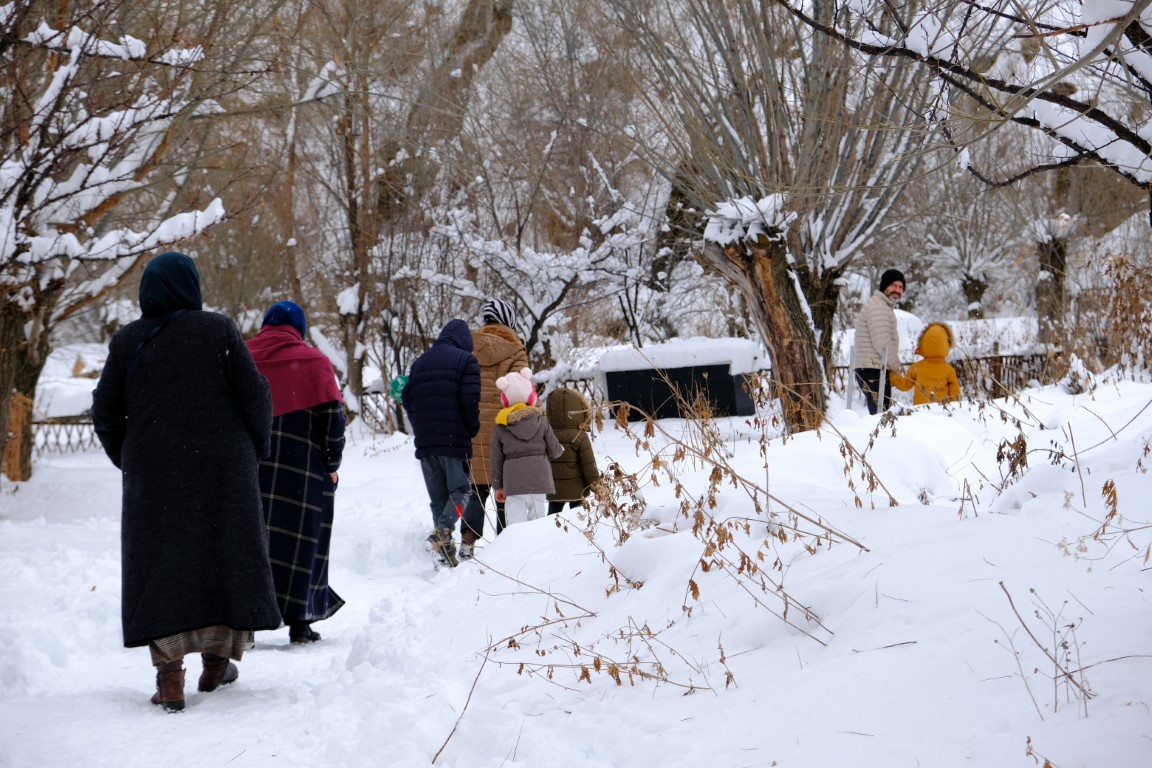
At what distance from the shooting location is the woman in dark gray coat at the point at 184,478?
13.2 ft

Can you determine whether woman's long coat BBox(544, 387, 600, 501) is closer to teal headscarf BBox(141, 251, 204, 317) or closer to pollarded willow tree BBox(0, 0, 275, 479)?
pollarded willow tree BBox(0, 0, 275, 479)

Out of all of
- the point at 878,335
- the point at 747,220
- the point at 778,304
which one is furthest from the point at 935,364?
the point at 747,220

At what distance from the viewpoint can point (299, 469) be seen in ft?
17.6

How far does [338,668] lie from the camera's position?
4477 millimetres

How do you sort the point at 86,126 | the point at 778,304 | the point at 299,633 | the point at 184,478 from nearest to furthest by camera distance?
1. the point at 184,478
2. the point at 299,633
3. the point at 86,126
4. the point at 778,304

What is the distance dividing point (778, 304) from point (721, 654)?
290 inches

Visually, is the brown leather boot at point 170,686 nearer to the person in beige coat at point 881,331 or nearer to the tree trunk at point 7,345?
the tree trunk at point 7,345

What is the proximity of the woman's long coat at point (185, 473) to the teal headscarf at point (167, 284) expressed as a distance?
0.06 m

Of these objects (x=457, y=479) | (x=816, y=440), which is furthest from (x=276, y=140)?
(x=816, y=440)

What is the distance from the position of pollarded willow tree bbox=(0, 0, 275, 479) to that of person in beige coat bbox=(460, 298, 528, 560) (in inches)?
97.7

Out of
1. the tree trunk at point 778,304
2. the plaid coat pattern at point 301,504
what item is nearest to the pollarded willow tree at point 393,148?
the tree trunk at point 778,304

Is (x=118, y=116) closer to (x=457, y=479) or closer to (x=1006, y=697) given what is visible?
(x=457, y=479)

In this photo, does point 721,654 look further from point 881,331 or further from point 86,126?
point 881,331

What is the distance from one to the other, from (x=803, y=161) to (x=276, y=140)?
441 inches
